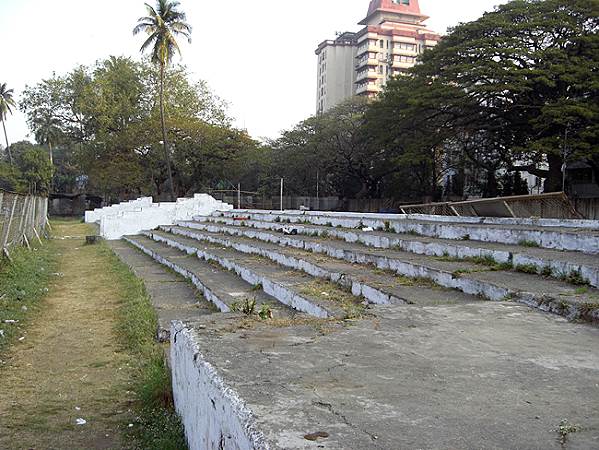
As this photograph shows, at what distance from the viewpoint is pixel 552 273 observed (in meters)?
4.98

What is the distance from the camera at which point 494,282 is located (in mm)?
4734

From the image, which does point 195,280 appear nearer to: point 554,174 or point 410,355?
point 410,355

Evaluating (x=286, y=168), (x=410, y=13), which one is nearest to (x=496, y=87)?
(x=286, y=168)

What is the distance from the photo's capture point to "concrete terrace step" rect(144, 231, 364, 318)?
16.2ft

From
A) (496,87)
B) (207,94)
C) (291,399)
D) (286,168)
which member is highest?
(207,94)

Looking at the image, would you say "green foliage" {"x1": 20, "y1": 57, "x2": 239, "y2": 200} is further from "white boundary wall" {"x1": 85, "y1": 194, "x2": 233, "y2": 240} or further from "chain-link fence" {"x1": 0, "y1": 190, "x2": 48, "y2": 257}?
"chain-link fence" {"x1": 0, "y1": 190, "x2": 48, "y2": 257}

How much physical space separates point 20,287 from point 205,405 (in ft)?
24.5

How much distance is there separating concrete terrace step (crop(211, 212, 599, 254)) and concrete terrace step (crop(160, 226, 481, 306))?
173 cm

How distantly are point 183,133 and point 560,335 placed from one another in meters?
33.5

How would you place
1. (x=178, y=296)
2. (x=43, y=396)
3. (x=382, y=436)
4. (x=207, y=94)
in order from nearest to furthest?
(x=382, y=436)
(x=43, y=396)
(x=178, y=296)
(x=207, y=94)

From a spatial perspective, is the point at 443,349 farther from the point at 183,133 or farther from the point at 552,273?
the point at 183,133

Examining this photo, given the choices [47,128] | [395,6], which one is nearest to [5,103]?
[47,128]

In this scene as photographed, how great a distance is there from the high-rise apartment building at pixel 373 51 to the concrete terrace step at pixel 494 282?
200 feet

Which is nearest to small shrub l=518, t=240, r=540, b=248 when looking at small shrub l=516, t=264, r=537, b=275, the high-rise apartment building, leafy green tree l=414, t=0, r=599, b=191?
small shrub l=516, t=264, r=537, b=275
